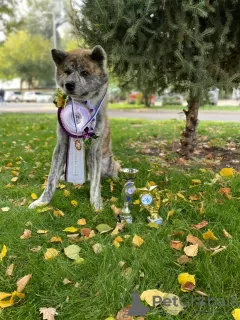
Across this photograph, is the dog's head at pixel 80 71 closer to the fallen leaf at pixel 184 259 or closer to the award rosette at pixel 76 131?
the award rosette at pixel 76 131

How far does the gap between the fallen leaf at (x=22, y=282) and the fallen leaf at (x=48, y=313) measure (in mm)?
230

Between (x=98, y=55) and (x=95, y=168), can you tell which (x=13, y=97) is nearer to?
(x=95, y=168)

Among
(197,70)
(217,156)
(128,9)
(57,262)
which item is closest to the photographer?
(57,262)

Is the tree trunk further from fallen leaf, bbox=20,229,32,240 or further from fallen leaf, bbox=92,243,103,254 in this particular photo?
fallen leaf, bbox=20,229,32,240

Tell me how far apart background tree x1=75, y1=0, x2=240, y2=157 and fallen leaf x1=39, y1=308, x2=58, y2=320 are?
9.31ft

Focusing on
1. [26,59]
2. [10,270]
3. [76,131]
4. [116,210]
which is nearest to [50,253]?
[10,270]

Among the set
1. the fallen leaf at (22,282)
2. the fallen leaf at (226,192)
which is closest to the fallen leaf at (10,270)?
the fallen leaf at (22,282)

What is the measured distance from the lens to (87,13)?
3.89 metres

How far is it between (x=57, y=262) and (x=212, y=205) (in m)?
1.59

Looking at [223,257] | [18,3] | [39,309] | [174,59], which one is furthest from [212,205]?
[18,3]

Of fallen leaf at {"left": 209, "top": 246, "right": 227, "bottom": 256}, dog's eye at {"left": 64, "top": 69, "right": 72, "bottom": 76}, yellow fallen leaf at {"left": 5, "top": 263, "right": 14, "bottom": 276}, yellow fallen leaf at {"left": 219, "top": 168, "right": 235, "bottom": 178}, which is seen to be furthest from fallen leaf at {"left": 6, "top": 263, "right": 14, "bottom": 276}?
yellow fallen leaf at {"left": 219, "top": 168, "right": 235, "bottom": 178}

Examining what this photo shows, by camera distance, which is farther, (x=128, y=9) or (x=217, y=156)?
(x=217, y=156)

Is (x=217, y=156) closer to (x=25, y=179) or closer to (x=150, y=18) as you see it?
(x=150, y=18)

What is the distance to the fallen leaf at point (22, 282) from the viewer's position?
2064 mm
